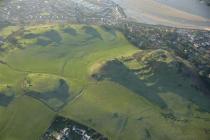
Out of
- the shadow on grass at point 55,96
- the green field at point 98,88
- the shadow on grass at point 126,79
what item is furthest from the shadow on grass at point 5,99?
the shadow on grass at point 126,79

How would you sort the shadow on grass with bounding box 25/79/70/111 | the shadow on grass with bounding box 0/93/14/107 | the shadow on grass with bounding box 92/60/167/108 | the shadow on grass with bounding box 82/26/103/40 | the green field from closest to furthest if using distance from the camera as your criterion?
the green field
the shadow on grass with bounding box 0/93/14/107
the shadow on grass with bounding box 25/79/70/111
the shadow on grass with bounding box 92/60/167/108
the shadow on grass with bounding box 82/26/103/40

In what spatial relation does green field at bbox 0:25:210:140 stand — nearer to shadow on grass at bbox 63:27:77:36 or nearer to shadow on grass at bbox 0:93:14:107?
shadow on grass at bbox 0:93:14:107

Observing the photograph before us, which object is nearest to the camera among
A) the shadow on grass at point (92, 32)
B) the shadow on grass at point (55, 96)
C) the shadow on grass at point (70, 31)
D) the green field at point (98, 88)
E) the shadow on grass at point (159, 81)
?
the green field at point (98, 88)

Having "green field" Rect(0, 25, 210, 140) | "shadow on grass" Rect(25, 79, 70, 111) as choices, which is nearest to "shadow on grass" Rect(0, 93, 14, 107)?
"green field" Rect(0, 25, 210, 140)

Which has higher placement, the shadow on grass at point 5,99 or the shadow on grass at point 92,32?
the shadow on grass at point 92,32

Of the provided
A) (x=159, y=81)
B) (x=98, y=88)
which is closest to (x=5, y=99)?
(x=98, y=88)

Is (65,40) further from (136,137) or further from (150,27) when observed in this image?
(136,137)

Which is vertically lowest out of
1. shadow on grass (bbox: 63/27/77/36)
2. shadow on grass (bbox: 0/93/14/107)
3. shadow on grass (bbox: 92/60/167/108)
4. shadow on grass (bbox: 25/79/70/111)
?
shadow on grass (bbox: 0/93/14/107)

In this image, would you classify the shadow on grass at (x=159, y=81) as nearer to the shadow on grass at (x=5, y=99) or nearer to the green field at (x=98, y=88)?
the green field at (x=98, y=88)
